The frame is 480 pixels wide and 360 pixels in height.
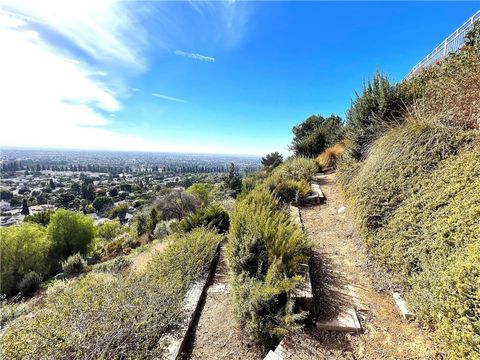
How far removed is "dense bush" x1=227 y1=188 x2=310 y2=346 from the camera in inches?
85.4

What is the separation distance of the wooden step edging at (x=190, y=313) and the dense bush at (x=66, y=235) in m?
15.8

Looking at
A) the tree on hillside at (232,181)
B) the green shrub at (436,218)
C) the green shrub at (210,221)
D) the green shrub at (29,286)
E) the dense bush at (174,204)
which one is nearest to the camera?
the green shrub at (436,218)

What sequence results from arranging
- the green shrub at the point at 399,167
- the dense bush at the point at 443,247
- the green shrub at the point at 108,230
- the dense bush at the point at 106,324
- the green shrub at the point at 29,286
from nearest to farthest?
the dense bush at the point at 443,247 < the dense bush at the point at 106,324 < the green shrub at the point at 399,167 < the green shrub at the point at 29,286 < the green shrub at the point at 108,230

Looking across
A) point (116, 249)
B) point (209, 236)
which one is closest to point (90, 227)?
point (116, 249)

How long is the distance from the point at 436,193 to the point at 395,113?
11.4 ft

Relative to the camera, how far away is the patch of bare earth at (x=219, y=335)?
86.0 inches

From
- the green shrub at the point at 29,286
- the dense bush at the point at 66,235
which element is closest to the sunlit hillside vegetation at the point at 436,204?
the green shrub at the point at 29,286

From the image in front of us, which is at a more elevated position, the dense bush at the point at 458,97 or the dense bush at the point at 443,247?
the dense bush at the point at 458,97

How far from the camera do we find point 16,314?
5020 mm

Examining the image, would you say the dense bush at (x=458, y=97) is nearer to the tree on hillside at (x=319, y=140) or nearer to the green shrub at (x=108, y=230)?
the tree on hillside at (x=319, y=140)

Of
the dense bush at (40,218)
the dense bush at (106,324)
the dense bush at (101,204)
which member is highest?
the dense bush at (106,324)

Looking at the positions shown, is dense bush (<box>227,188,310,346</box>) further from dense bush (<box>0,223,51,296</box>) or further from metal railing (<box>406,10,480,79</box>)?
dense bush (<box>0,223,51,296</box>)

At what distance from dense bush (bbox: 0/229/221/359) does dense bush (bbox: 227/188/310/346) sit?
2.50 ft

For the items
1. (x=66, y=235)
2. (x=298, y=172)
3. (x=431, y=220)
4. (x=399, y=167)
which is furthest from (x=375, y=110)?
(x=66, y=235)
